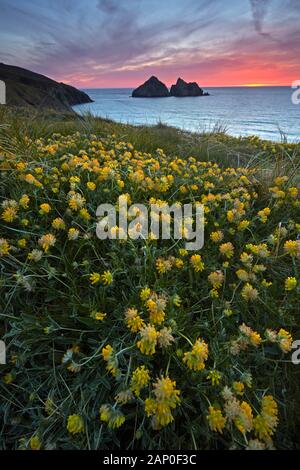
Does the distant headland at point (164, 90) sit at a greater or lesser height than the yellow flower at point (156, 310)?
greater

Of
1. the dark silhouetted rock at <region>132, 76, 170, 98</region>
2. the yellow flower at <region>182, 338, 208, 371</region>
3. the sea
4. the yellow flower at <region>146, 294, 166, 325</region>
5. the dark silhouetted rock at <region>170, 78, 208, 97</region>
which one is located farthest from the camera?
the dark silhouetted rock at <region>132, 76, 170, 98</region>

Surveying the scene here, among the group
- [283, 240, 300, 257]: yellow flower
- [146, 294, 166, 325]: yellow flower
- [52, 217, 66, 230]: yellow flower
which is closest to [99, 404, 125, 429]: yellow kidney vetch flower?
[146, 294, 166, 325]: yellow flower

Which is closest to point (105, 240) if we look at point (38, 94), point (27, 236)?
point (27, 236)

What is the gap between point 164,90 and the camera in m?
98.3

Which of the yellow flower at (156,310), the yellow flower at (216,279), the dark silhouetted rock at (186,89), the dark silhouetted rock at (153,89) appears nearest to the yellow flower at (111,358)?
the yellow flower at (156,310)

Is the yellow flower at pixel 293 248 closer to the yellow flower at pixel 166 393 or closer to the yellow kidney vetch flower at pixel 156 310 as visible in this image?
the yellow kidney vetch flower at pixel 156 310

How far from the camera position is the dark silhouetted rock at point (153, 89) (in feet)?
321

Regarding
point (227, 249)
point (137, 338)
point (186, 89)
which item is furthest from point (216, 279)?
point (186, 89)

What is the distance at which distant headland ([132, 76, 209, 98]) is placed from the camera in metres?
94.2

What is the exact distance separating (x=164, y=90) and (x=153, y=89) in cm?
404

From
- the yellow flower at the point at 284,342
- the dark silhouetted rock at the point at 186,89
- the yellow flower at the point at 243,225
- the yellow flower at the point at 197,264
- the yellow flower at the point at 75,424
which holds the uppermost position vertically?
the dark silhouetted rock at the point at 186,89

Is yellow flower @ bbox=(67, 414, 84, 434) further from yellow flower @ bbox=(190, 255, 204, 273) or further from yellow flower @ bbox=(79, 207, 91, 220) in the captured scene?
yellow flower @ bbox=(79, 207, 91, 220)
